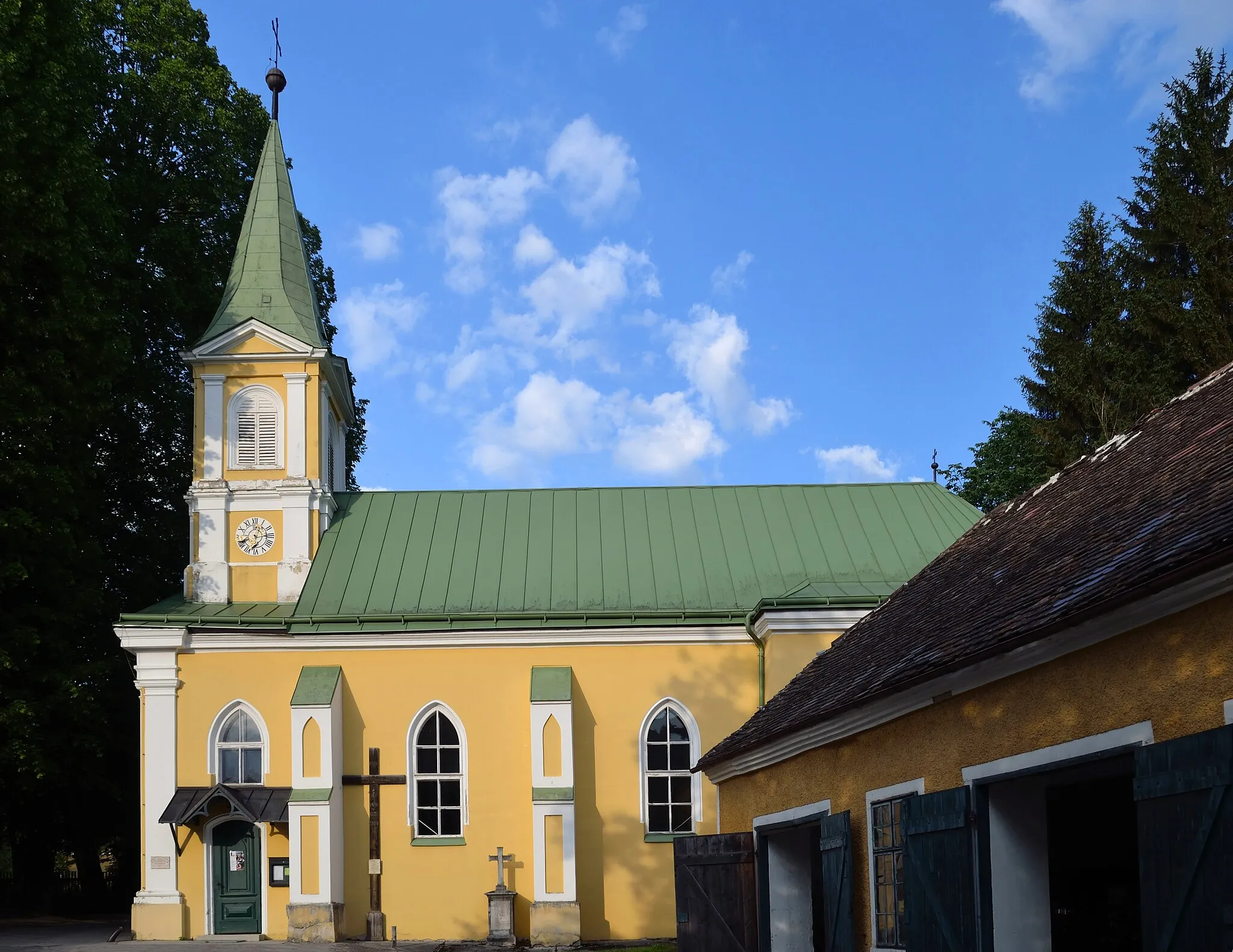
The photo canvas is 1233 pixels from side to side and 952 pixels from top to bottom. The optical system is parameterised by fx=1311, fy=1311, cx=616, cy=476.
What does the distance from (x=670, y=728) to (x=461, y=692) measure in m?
3.99

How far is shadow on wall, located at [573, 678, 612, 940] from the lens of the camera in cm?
2372

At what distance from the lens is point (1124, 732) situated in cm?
794

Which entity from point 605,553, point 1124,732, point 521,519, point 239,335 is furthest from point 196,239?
point 1124,732

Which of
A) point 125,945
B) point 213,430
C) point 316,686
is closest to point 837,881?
point 316,686

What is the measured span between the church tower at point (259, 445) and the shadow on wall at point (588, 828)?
6219 mm

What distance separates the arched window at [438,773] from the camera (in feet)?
78.9

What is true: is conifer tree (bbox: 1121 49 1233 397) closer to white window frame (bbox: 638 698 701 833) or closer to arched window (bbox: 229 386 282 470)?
white window frame (bbox: 638 698 701 833)

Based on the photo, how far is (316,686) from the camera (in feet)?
Answer: 78.0

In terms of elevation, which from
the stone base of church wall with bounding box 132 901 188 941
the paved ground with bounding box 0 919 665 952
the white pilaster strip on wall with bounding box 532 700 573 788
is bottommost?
the paved ground with bounding box 0 919 665 952

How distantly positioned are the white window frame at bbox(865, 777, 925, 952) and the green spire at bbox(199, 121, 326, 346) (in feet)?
58.9

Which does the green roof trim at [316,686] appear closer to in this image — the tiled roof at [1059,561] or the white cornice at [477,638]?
the white cornice at [477,638]

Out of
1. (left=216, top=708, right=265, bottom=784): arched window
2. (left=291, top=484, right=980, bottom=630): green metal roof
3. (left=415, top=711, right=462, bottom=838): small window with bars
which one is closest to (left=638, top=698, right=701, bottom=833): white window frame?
(left=291, top=484, right=980, bottom=630): green metal roof

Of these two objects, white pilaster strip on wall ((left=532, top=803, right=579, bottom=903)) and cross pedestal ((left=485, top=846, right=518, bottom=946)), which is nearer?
cross pedestal ((left=485, top=846, right=518, bottom=946))

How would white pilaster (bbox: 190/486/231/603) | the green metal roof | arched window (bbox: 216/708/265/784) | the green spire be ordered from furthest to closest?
the green spire → white pilaster (bbox: 190/486/231/603) → the green metal roof → arched window (bbox: 216/708/265/784)
